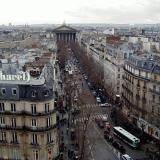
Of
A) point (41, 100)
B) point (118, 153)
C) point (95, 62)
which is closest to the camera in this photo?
point (41, 100)

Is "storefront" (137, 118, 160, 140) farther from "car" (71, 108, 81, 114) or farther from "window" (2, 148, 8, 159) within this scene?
"window" (2, 148, 8, 159)

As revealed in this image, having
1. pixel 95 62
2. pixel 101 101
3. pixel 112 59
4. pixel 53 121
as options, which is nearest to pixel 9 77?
pixel 53 121

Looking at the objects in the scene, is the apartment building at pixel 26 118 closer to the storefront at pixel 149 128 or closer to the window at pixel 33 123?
the window at pixel 33 123

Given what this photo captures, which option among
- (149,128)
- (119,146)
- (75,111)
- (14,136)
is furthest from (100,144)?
(75,111)

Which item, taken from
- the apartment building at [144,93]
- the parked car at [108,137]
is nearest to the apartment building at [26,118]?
the parked car at [108,137]

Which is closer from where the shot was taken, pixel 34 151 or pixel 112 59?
pixel 34 151

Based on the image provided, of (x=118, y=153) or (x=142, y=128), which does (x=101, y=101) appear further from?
(x=118, y=153)

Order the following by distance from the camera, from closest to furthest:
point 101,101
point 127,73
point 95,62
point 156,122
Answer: point 156,122 → point 127,73 → point 101,101 → point 95,62
